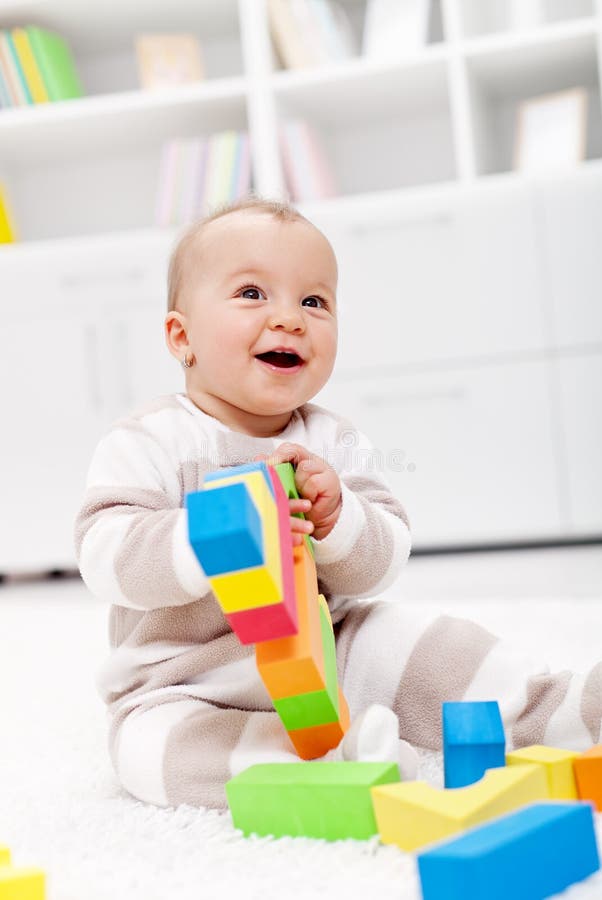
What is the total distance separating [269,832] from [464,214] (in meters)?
1.91

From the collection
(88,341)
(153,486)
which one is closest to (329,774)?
(153,486)

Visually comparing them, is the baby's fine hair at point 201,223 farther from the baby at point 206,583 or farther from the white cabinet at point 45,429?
the white cabinet at point 45,429

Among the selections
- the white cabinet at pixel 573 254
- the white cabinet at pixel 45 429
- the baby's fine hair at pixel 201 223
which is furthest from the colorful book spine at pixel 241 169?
the baby's fine hair at pixel 201 223

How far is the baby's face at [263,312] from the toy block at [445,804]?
39 centimetres

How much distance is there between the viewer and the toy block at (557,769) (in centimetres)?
68

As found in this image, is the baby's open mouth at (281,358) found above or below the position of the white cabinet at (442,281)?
above

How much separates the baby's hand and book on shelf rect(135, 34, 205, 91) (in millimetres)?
2106

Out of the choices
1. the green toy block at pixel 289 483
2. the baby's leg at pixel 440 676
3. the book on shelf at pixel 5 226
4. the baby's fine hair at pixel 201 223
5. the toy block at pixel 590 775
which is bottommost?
the baby's leg at pixel 440 676

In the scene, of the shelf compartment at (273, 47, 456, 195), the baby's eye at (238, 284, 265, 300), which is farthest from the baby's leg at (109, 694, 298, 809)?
the shelf compartment at (273, 47, 456, 195)

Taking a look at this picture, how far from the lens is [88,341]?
101 inches

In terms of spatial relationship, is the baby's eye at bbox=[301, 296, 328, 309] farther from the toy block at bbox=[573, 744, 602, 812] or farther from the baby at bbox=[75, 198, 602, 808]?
the toy block at bbox=[573, 744, 602, 812]

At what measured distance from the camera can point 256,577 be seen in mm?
649

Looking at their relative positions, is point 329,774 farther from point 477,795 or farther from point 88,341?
point 88,341

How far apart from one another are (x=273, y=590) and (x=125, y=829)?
0.23 metres
